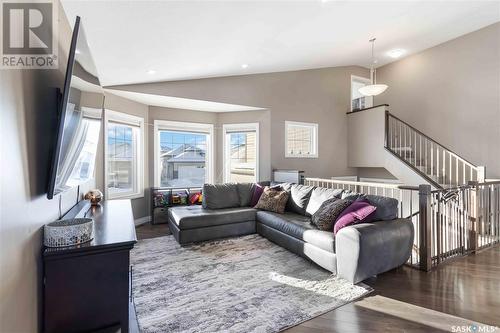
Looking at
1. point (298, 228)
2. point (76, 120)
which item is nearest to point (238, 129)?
point (298, 228)

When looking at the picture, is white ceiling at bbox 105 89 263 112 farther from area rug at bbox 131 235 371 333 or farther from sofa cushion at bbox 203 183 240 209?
area rug at bbox 131 235 371 333

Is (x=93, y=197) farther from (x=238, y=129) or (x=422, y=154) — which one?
(x=422, y=154)

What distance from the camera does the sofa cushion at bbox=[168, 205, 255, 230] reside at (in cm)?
363

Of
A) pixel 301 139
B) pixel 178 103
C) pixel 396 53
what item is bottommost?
pixel 301 139

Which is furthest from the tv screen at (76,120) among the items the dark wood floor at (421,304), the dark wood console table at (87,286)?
the dark wood floor at (421,304)

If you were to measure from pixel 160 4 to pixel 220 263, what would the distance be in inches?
108

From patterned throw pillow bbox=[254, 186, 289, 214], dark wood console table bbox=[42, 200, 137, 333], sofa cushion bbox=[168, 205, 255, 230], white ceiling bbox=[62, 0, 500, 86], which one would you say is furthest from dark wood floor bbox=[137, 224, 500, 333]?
white ceiling bbox=[62, 0, 500, 86]

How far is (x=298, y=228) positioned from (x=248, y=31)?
2526mm

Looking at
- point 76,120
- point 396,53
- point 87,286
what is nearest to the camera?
Answer: point 87,286

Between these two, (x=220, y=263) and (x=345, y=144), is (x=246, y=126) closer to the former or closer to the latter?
(x=345, y=144)

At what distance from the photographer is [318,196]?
3.61 meters

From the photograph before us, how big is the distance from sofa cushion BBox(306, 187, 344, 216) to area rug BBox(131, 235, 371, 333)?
0.72 meters

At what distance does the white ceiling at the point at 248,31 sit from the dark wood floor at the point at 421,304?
9.40 ft

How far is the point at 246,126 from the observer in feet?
18.4
